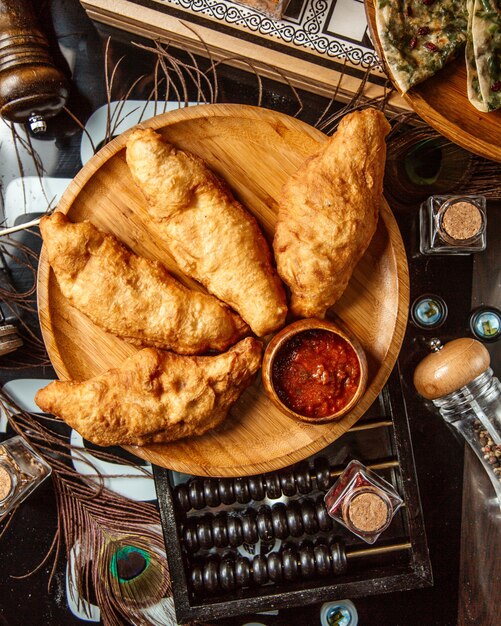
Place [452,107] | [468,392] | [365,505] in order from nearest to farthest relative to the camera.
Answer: [452,107]
[365,505]
[468,392]

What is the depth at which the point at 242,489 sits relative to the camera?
3236 mm

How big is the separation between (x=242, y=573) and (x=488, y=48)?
2.82m

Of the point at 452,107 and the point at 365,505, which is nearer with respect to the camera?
the point at 452,107

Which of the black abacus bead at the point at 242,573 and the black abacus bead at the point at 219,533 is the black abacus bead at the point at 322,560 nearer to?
the black abacus bead at the point at 242,573

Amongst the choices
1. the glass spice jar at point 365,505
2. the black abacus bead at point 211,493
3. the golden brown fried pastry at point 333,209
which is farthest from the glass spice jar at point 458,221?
the black abacus bead at point 211,493

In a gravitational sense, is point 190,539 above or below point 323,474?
below

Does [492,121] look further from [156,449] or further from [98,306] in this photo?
[156,449]

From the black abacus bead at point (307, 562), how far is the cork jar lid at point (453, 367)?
1.05 metres

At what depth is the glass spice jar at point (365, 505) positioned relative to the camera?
311 cm

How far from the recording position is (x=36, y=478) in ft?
11.3

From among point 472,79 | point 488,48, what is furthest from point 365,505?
point 488,48

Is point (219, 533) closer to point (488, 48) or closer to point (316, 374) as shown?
point (316, 374)

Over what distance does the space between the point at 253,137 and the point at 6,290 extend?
1.67 meters

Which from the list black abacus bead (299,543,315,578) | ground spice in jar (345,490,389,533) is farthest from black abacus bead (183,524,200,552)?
ground spice in jar (345,490,389,533)
